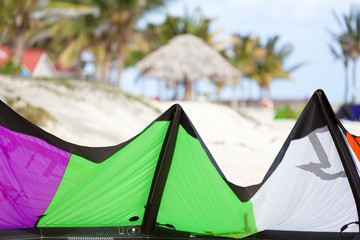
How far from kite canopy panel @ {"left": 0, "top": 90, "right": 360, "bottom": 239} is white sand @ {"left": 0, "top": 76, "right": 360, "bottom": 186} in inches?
81.8

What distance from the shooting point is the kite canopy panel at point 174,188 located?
8.11ft

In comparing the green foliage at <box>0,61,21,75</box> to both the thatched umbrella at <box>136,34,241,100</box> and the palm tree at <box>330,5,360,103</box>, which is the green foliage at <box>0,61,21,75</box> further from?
the palm tree at <box>330,5,360,103</box>

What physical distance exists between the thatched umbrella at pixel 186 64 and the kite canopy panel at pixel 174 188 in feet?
59.4

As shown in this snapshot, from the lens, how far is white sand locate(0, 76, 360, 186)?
6534 mm

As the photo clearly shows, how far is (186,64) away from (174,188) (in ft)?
60.2

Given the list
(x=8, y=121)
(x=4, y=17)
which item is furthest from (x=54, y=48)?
(x=8, y=121)

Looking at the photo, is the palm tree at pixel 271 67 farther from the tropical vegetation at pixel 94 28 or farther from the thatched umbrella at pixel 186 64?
the thatched umbrella at pixel 186 64

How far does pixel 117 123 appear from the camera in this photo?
33.6ft

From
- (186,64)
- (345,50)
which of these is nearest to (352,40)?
(345,50)

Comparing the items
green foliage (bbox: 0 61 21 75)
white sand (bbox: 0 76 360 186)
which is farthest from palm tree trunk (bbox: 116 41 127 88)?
green foliage (bbox: 0 61 21 75)

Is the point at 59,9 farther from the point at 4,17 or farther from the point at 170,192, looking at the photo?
the point at 170,192

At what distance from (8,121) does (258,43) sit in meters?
43.8

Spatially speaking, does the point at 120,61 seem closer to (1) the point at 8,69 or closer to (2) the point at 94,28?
(2) the point at 94,28

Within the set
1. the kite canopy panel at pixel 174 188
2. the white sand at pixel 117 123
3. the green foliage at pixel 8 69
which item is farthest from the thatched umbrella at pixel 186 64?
the kite canopy panel at pixel 174 188
